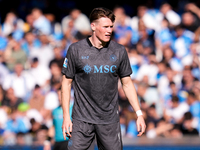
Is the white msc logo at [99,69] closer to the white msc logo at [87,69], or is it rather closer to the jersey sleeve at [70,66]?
the white msc logo at [87,69]

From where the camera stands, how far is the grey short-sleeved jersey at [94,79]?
11.8ft

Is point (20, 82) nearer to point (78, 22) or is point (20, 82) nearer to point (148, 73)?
point (78, 22)

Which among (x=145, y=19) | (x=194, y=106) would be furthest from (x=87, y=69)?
(x=145, y=19)

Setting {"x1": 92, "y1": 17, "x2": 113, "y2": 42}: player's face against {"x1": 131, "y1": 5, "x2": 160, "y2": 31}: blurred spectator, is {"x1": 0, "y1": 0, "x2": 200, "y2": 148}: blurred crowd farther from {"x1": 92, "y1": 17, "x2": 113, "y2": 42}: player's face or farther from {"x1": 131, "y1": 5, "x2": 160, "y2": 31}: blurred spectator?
{"x1": 92, "y1": 17, "x2": 113, "y2": 42}: player's face

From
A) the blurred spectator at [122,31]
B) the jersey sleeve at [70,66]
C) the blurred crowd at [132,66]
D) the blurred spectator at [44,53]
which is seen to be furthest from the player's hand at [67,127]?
the blurred spectator at [122,31]

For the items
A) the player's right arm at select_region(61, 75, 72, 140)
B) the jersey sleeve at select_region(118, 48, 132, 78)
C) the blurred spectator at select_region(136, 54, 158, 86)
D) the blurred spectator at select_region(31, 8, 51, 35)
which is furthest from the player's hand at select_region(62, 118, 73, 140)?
the blurred spectator at select_region(31, 8, 51, 35)

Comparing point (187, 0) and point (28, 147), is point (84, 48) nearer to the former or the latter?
point (28, 147)

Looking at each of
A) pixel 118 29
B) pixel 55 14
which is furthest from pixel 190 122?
pixel 55 14

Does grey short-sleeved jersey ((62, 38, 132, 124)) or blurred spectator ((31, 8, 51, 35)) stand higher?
blurred spectator ((31, 8, 51, 35))

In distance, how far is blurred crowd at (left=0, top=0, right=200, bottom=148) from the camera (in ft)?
26.6

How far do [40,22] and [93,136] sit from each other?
267 inches

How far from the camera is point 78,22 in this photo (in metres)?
9.78

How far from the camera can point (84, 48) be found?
368 centimetres

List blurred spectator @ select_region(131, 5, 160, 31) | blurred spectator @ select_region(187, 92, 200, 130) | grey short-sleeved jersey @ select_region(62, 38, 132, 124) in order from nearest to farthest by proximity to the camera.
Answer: grey short-sleeved jersey @ select_region(62, 38, 132, 124)
blurred spectator @ select_region(187, 92, 200, 130)
blurred spectator @ select_region(131, 5, 160, 31)
